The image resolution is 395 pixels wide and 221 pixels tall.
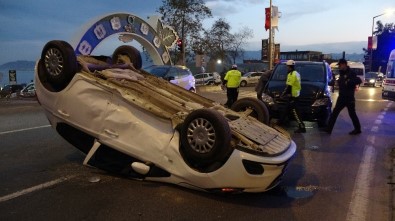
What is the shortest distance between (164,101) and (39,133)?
16.0 feet

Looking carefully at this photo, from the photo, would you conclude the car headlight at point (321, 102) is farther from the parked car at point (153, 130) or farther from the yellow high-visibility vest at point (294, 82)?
the parked car at point (153, 130)

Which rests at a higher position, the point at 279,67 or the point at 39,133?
the point at 279,67

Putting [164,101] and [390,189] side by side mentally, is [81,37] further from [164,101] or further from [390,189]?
[390,189]

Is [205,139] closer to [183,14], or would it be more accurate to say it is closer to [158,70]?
[158,70]

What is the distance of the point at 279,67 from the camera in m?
12.1

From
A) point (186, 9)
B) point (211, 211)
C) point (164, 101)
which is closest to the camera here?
point (211, 211)

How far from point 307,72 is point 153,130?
25.0 ft

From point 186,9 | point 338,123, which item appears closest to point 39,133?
point 338,123

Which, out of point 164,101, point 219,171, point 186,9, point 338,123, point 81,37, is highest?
point 186,9

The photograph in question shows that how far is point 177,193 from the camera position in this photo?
5.12 meters

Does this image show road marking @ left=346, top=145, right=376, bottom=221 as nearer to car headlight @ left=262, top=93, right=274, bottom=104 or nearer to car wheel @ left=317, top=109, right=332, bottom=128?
car wheel @ left=317, top=109, right=332, bottom=128

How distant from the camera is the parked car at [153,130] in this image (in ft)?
15.3

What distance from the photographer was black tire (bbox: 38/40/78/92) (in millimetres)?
5527

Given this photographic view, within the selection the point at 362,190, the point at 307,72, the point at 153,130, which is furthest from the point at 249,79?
the point at 153,130
